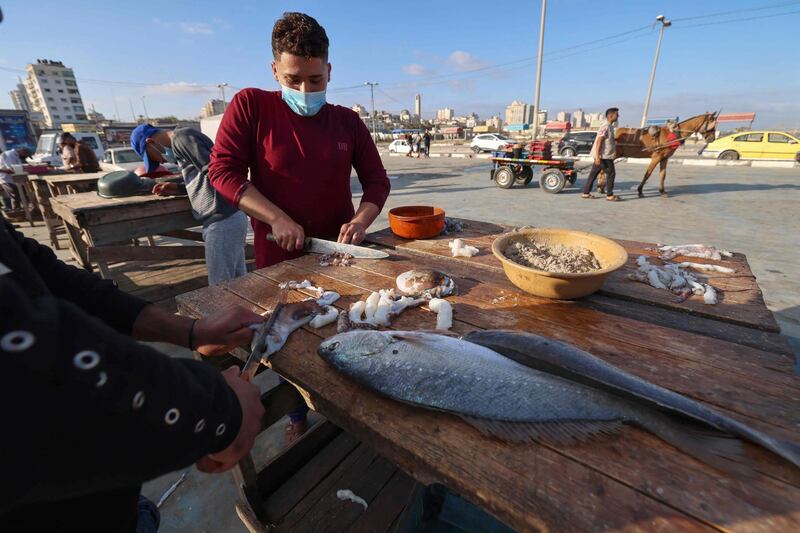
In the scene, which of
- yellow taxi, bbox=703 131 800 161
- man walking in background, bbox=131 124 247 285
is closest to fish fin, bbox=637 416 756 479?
man walking in background, bbox=131 124 247 285

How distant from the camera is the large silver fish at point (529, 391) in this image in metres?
0.97

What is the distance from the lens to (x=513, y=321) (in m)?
1.56

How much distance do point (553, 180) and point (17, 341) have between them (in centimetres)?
1266

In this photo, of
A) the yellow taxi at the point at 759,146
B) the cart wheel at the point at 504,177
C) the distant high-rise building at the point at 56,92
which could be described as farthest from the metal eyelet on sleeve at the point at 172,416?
the distant high-rise building at the point at 56,92

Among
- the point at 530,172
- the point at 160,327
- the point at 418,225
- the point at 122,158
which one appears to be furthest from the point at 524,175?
the point at 122,158

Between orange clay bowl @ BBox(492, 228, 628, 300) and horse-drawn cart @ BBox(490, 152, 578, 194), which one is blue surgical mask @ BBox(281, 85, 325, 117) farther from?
horse-drawn cart @ BBox(490, 152, 578, 194)

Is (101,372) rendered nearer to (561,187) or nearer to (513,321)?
(513,321)

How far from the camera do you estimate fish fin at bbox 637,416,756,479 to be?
2.93ft

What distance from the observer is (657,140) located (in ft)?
36.8

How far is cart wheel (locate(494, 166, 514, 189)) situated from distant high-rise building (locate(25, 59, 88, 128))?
111m

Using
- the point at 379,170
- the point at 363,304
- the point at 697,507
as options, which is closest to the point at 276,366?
the point at 363,304

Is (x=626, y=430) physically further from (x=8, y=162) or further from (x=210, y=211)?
(x=8, y=162)

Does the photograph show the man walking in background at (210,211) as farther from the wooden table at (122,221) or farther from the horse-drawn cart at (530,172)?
the horse-drawn cart at (530,172)

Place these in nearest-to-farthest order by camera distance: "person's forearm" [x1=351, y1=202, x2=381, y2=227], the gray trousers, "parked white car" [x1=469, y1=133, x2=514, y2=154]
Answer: "person's forearm" [x1=351, y1=202, x2=381, y2=227] < the gray trousers < "parked white car" [x1=469, y1=133, x2=514, y2=154]
